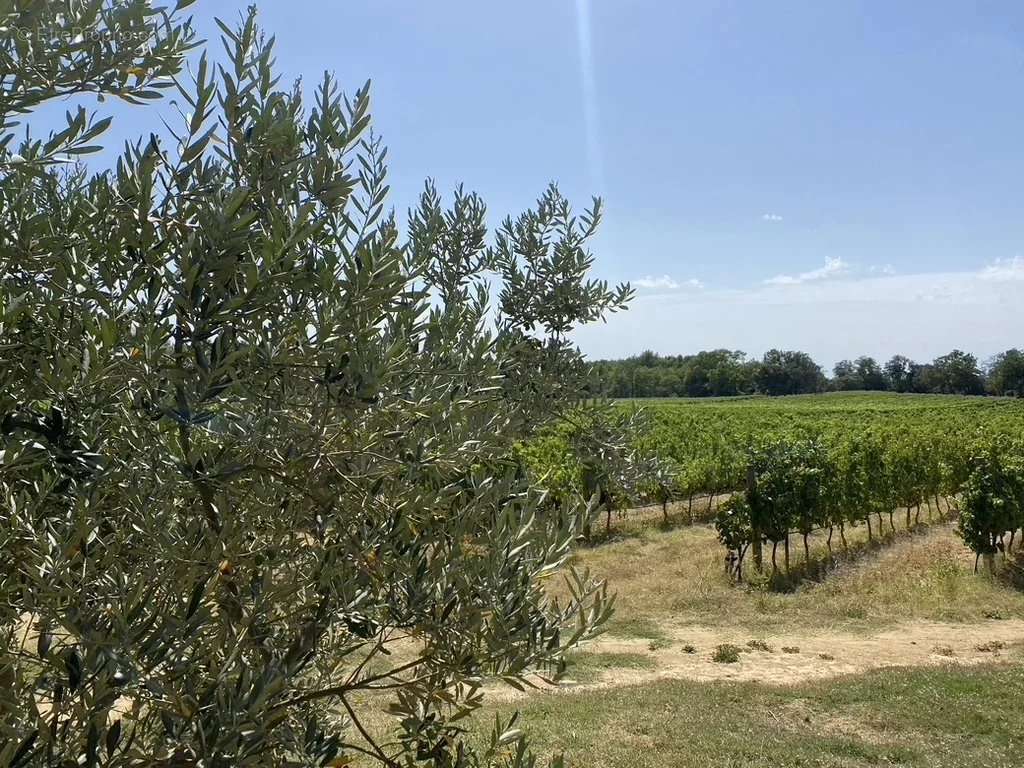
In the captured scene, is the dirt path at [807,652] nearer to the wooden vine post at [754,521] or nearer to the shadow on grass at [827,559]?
the shadow on grass at [827,559]

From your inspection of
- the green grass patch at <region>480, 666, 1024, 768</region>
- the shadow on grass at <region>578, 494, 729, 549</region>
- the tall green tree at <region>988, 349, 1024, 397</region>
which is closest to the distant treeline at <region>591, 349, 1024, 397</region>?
the tall green tree at <region>988, 349, 1024, 397</region>

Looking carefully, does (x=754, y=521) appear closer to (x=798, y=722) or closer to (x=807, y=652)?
(x=807, y=652)

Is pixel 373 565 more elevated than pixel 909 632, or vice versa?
pixel 373 565

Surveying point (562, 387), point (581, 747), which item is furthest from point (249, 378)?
point (581, 747)

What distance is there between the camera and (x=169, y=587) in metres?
2.06

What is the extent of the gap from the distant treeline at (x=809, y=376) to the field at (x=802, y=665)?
91903 millimetres

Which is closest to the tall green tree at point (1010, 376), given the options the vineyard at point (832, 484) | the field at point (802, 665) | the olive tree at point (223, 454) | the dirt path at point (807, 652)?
the vineyard at point (832, 484)

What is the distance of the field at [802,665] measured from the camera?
31.3ft

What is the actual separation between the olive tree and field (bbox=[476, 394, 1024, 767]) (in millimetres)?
7791

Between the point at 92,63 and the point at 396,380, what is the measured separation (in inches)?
52.0

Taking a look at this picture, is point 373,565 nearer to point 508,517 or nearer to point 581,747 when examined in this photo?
point 508,517

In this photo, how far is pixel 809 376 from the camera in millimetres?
132625

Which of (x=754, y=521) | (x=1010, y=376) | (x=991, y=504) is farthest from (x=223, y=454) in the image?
(x=1010, y=376)

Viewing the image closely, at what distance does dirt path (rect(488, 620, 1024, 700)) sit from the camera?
13516mm
